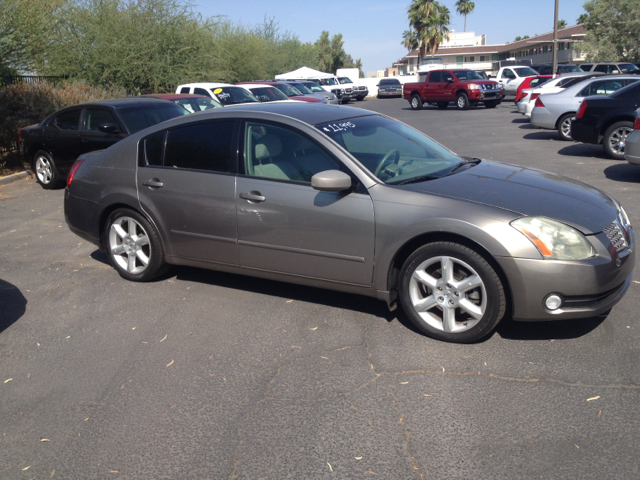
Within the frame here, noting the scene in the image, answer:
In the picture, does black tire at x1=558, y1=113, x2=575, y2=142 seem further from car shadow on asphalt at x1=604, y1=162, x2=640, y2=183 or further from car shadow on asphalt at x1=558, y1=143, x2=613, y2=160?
car shadow on asphalt at x1=604, y1=162, x2=640, y2=183

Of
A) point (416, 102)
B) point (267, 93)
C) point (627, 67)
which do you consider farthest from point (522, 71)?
point (267, 93)

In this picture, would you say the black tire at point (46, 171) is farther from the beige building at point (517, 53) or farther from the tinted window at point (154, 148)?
the beige building at point (517, 53)

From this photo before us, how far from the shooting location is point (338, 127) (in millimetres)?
4762

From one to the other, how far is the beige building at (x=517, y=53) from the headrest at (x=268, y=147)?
164 ft

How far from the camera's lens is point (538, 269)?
12.2ft

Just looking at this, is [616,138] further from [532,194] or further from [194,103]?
[194,103]

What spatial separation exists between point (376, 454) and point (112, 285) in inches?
144

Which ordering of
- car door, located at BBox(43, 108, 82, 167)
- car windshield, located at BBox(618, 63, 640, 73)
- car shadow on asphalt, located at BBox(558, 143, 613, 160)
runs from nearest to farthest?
car door, located at BBox(43, 108, 82, 167), car shadow on asphalt, located at BBox(558, 143, 613, 160), car windshield, located at BBox(618, 63, 640, 73)

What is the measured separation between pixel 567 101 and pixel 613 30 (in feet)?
105

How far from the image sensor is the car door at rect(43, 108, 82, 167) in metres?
10.5

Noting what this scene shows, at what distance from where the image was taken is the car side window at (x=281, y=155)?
14.9ft

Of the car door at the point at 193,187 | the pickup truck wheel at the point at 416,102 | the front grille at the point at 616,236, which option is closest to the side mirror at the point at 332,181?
the car door at the point at 193,187

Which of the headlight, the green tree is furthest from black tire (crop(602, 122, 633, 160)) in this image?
the green tree

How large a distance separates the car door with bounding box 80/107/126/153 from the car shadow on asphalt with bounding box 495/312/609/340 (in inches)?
309
